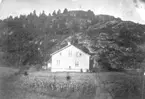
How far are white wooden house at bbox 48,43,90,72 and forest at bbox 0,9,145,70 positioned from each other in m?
0.05

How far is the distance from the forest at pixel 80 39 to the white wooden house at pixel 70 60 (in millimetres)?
48

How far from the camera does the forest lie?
106 inches

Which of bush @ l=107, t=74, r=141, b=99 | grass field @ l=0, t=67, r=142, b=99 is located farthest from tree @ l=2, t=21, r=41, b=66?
bush @ l=107, t=74, r=141, b=99

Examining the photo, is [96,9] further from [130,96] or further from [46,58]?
[130,96]

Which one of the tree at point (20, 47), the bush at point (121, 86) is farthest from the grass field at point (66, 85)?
the tree at point (20, 47)

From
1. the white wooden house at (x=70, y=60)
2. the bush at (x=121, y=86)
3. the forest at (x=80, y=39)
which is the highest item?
the forest at (x=80, y=39)

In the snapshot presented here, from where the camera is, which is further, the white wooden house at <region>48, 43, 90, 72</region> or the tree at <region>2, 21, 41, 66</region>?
the tree at <region>2, 21, 41, 66</region>

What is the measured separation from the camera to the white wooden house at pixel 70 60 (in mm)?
2656

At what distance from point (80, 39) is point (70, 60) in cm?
19

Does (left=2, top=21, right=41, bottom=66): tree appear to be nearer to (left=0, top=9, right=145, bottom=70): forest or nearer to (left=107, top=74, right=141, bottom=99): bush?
(left=0, top=9, right=145, bottom=70): forest

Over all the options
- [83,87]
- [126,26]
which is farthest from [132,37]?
[83,87]

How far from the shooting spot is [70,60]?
8.76 feet

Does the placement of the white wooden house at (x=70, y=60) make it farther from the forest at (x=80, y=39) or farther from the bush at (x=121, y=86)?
the bush at (x=121, y=86)

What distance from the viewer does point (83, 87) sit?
2.67 metres
